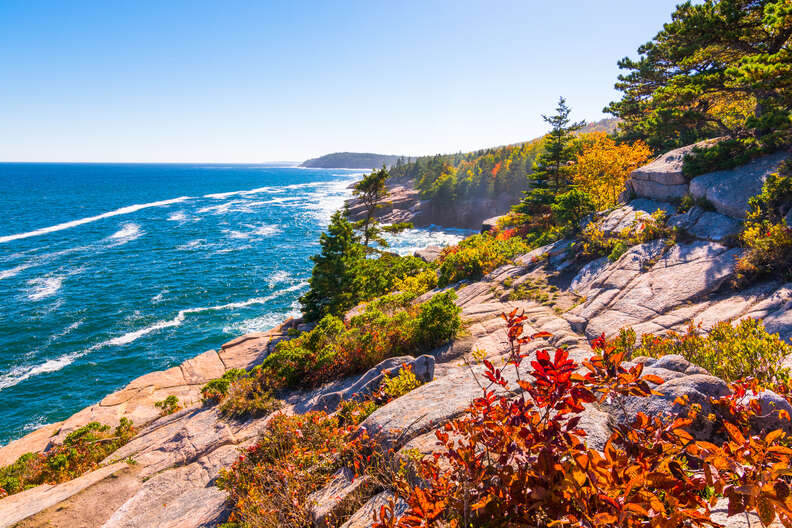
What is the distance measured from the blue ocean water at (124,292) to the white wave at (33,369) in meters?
0.09

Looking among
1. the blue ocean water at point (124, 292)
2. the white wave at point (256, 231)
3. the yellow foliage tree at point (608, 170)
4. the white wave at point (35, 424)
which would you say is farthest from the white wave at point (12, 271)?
the yellow foliage tree at point (608, 170)

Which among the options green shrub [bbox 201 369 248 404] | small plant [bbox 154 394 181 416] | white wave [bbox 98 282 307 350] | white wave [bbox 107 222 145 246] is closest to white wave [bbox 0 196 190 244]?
white wave [bbox 107 222 145 246]

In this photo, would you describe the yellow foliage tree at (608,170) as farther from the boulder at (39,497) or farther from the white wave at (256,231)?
the white wave at (256,231)

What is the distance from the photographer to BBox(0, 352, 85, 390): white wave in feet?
70.3

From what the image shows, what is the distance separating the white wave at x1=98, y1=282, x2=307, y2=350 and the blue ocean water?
9 centimetres

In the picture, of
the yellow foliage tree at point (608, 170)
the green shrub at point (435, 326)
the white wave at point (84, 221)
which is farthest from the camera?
the white wave at point (84, 221)

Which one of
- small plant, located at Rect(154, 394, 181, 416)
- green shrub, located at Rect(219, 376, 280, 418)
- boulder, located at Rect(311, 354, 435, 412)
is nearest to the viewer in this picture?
boulder, located at Rect(311, 354, 435, 412)

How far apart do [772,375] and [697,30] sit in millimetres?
16447

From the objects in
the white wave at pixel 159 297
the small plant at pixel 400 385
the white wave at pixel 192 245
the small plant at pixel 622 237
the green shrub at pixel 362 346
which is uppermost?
the small plant at pixel 622 237

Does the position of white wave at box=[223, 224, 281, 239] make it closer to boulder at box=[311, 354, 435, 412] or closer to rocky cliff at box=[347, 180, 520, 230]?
rocky cliff at box=[347, 180, 520, 230]

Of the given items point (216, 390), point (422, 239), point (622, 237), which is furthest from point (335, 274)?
point (422, 239)

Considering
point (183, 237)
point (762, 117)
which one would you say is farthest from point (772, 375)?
point (183, 237)

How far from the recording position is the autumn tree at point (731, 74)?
10.8 meters

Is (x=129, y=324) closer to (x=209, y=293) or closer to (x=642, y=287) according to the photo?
(x=209, y=293)
